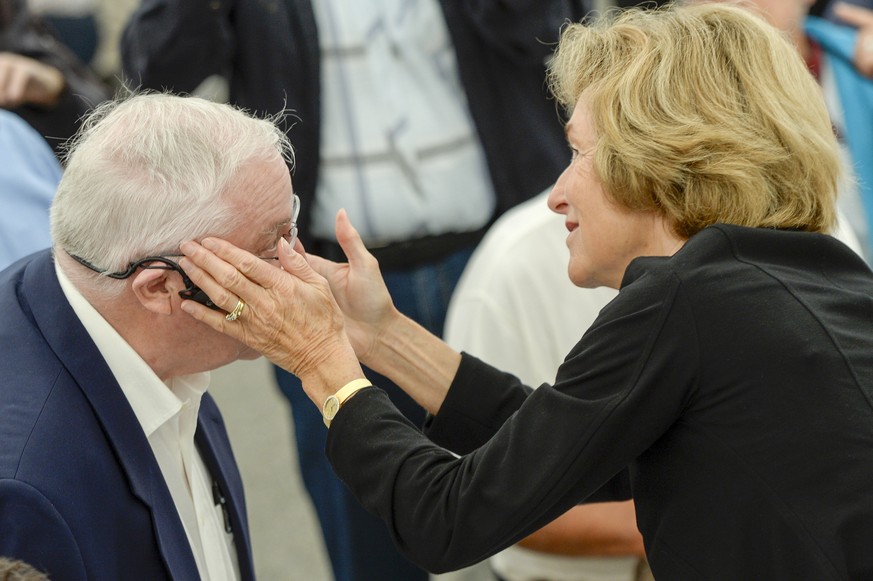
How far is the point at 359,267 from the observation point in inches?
81.5

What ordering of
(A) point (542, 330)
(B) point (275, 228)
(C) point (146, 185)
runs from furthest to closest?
A: (A) point (542, 330) < (B) point (275, 228) < (C) point (146, 185)

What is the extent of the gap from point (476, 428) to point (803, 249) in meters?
0.64

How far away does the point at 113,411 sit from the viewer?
166 cm

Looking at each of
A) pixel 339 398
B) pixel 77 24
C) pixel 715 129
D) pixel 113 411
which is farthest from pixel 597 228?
pixel 77 24

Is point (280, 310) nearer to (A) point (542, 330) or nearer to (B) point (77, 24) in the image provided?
(A) point (542, 330)

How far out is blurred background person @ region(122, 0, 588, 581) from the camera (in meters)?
2.96

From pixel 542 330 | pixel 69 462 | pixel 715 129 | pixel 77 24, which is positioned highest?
pixel 715 129

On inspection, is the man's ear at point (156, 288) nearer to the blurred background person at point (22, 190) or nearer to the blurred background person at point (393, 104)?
the blurred background person at point (22, 190)

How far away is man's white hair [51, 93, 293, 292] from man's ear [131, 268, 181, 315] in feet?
0.09

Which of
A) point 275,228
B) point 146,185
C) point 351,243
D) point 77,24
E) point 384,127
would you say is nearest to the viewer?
point 146,185

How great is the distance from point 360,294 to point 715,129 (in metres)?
0.68

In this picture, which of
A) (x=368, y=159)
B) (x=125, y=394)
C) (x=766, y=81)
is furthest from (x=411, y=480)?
(x=368, y=159)

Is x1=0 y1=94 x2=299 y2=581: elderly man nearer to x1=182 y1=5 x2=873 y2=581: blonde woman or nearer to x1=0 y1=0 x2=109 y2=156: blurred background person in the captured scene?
x1=182 y1=5 x2=873 y2=581: blonde woman

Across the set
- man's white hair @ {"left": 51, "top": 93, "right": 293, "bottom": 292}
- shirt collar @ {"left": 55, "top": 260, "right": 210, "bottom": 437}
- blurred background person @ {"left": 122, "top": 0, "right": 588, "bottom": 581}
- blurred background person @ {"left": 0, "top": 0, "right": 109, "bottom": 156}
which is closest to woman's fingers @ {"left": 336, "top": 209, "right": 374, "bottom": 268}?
man's white hair @ {"left": 51, "top": 93, "right": 293, "bottom": 292}
